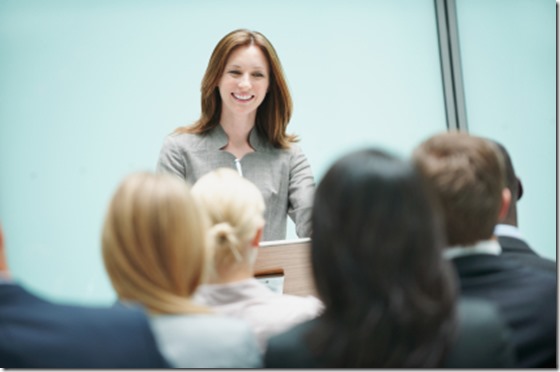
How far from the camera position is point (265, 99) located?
2930 mm

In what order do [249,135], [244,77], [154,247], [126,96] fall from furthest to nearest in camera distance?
[126,96]
[249,135]
[244,77]
[154,247]

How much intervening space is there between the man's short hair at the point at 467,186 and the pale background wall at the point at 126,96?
2.74 m

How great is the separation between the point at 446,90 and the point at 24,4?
266cm

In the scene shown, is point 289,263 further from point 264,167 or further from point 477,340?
point 477,340

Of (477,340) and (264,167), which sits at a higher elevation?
(477,340)

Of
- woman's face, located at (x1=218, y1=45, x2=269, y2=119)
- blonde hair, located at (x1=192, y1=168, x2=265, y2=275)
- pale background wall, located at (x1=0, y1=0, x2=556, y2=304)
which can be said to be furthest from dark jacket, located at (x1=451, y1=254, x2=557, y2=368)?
pale background wall, located at (x1=0, y1=0, x2=556, y2=304)

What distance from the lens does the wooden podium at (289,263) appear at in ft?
6.75

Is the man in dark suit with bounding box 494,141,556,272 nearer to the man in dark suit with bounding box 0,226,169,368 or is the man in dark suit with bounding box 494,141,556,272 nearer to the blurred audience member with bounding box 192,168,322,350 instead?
the blurred audience member with bounding box 192,168,322,350

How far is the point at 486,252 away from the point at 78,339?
786 millimetres

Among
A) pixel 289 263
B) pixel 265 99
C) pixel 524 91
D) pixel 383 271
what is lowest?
pixel 524 91

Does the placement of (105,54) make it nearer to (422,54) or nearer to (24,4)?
(24,4)

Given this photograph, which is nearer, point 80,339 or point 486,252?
point 80,339

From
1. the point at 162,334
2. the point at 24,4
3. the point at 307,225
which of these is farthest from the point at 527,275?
the point at 24,4

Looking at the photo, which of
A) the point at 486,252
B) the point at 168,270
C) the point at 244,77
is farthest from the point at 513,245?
the point at 244,77
